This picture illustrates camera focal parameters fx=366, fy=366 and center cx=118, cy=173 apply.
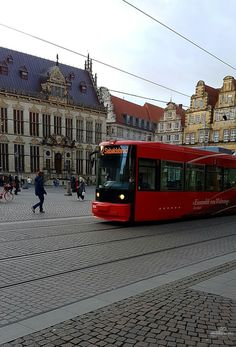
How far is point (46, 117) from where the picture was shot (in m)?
60.0

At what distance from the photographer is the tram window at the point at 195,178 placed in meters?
15.0

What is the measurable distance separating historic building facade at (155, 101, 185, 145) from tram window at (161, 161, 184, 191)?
62.1m

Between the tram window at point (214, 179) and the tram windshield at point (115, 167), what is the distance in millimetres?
5110

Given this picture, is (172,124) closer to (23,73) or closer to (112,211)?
(23,73)

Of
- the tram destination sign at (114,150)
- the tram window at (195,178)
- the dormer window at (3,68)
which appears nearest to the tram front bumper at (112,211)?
the tram destination sign at (114,150)

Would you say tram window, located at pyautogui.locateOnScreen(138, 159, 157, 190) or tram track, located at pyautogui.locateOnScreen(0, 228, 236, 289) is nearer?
tram track, located at pyautogui.locateOnScreen(0, 228, 236, 289)

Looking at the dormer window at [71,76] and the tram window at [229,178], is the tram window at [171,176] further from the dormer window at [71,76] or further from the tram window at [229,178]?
the dormer window at [71,76]

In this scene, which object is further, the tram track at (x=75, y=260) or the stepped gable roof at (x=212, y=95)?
the stepped gable roof at (x=212, y=95)

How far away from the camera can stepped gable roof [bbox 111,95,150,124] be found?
7950 cm

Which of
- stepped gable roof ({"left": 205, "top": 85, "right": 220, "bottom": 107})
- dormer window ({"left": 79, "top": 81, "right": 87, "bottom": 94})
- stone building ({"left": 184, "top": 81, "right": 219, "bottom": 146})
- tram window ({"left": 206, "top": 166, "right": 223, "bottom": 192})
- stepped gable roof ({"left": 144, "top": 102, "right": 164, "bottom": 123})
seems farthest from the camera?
stepped gable roof ({"left": 144, "top": 102, "right": 164, "bottom": 123})

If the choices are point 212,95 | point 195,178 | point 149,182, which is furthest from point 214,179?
point 212,95

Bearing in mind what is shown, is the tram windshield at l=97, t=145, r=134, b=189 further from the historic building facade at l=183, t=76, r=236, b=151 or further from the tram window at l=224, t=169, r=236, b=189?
the historic building facade at l=183, t=76, r=236, b=151

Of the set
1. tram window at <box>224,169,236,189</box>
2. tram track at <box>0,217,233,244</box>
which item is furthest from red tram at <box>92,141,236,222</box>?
tram window at <box>224,169,236,189</box>

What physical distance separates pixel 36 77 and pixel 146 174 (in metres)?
52.2
